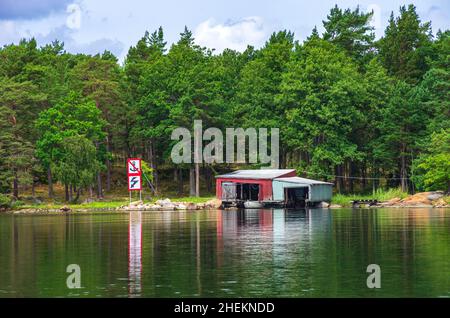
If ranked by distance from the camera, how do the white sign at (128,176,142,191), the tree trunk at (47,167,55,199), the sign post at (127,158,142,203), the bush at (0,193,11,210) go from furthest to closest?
the tree trunk at (47,167,55,199) < the white sign at (128,176,142,191) < the sign post at (127,158,142,203) < the bush at (0,193,11,210)

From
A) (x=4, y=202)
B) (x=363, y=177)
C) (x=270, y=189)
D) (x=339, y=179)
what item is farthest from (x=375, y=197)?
(x=4, y=202)

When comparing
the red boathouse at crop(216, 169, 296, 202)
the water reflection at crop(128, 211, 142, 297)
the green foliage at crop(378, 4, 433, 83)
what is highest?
the green foliage at crop(378, 4, 433, 83)

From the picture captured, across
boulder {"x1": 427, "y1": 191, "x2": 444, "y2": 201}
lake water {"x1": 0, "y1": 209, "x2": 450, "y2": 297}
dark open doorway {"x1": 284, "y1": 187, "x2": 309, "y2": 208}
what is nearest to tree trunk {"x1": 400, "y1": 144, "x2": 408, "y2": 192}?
boulder {"x1": 427, "y1": 191, "x2": 444, "y2": 201}

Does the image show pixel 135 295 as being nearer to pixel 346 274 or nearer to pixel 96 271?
pixel 96 271

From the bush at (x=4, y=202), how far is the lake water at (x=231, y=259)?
27.5 meters

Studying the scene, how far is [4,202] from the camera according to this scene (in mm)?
76750

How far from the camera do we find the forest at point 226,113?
266 ft

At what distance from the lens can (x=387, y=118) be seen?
83.9 metres

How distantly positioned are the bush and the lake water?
27505 mm

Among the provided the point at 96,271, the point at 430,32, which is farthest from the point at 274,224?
the point at 430,32

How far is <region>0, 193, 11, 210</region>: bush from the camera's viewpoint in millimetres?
76562

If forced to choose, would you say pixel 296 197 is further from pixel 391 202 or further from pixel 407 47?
pixel 407 47

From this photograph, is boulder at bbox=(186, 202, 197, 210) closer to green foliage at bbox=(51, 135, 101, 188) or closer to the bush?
green foliage at bbox=(51, 135, 101, 188)

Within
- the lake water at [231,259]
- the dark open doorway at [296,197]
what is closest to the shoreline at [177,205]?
the dark open doorway at [296,197]
